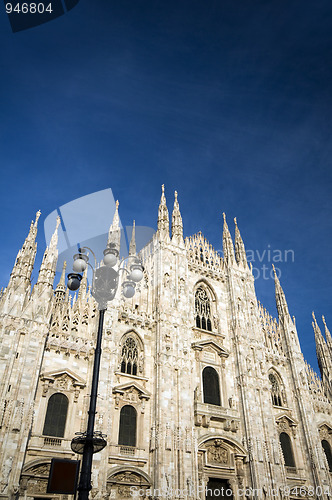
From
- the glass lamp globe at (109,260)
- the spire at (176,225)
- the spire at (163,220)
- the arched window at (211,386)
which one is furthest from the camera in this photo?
the spire at (176,225)

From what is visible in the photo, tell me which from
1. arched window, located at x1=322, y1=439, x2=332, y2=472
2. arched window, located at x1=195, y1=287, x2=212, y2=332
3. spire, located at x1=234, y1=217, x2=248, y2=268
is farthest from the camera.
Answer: spire, located at x1=234, y1=217, x2=248, y2=268

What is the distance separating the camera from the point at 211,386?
28734mm

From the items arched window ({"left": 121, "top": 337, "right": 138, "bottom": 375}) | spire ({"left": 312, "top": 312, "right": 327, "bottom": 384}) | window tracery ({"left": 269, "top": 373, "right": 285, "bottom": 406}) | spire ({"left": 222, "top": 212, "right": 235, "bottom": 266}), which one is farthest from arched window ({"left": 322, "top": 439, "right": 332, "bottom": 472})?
arched window ({"left": 121, "top": 337, "right": 138, "bottom": 375})

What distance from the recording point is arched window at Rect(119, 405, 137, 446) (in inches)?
916

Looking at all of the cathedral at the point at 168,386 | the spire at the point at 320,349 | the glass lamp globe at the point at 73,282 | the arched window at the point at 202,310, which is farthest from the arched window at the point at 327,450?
the glass lamp globe at the point at 73,282

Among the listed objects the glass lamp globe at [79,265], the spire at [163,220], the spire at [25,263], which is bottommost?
the glass lamp globe at [79,265]

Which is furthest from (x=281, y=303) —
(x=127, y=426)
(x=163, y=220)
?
(x=127, y=426)

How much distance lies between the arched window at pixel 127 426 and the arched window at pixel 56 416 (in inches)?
137

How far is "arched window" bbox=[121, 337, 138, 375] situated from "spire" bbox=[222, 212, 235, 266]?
12576 millimetres

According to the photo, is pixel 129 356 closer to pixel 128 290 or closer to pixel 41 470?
pixel 41 470

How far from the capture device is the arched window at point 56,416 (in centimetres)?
2132

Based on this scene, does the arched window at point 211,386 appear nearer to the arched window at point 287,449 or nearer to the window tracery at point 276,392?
the window tracery at point 276,392

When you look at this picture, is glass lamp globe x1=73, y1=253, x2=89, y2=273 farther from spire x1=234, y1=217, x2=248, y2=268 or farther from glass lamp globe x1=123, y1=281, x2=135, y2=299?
spire x1=234, y1=217, x2=248, y2=268

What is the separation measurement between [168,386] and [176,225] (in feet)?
44.8
